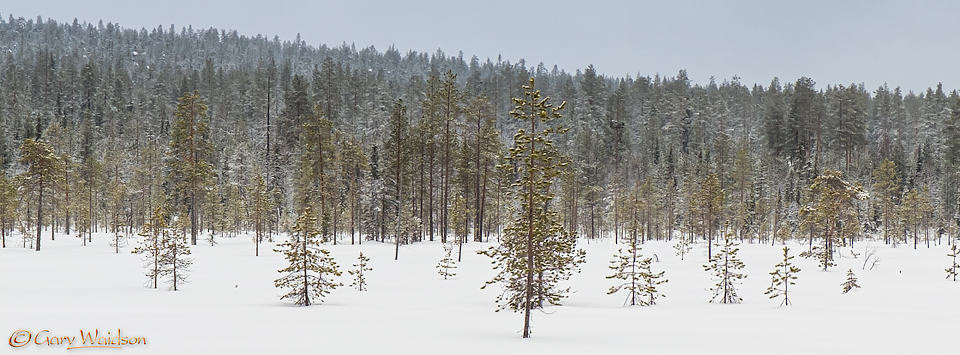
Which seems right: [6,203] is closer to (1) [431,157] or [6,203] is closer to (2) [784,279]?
(1) [431,157]

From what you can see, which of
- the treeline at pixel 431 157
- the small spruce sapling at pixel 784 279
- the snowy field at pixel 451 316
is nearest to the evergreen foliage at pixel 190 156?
the treeline at pixel 431 157

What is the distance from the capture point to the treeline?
44656 mm

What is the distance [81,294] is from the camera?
1692 centimetres

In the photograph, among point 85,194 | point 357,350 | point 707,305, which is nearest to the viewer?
point 357,350

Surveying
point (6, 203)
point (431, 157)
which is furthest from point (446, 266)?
point (6, 203)

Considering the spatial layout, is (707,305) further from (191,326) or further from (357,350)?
(191,326)

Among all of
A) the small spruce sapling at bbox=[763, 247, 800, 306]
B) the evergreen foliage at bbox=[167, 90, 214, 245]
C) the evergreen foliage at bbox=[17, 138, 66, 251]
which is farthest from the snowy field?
the evergreen foliage at bbox=[167, 90, 214, 245]

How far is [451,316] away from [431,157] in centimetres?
3089

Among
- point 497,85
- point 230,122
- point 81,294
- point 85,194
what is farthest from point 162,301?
point 497,85

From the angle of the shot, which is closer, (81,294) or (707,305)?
(81,294)

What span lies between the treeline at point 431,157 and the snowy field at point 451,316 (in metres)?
3.84

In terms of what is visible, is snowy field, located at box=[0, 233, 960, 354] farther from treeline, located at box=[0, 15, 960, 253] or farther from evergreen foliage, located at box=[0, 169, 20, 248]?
evergreen foliage, located at box=[0, 169, 20, 248]

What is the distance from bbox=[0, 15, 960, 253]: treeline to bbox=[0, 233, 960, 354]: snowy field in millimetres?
3841

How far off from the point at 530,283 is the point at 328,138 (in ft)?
120
